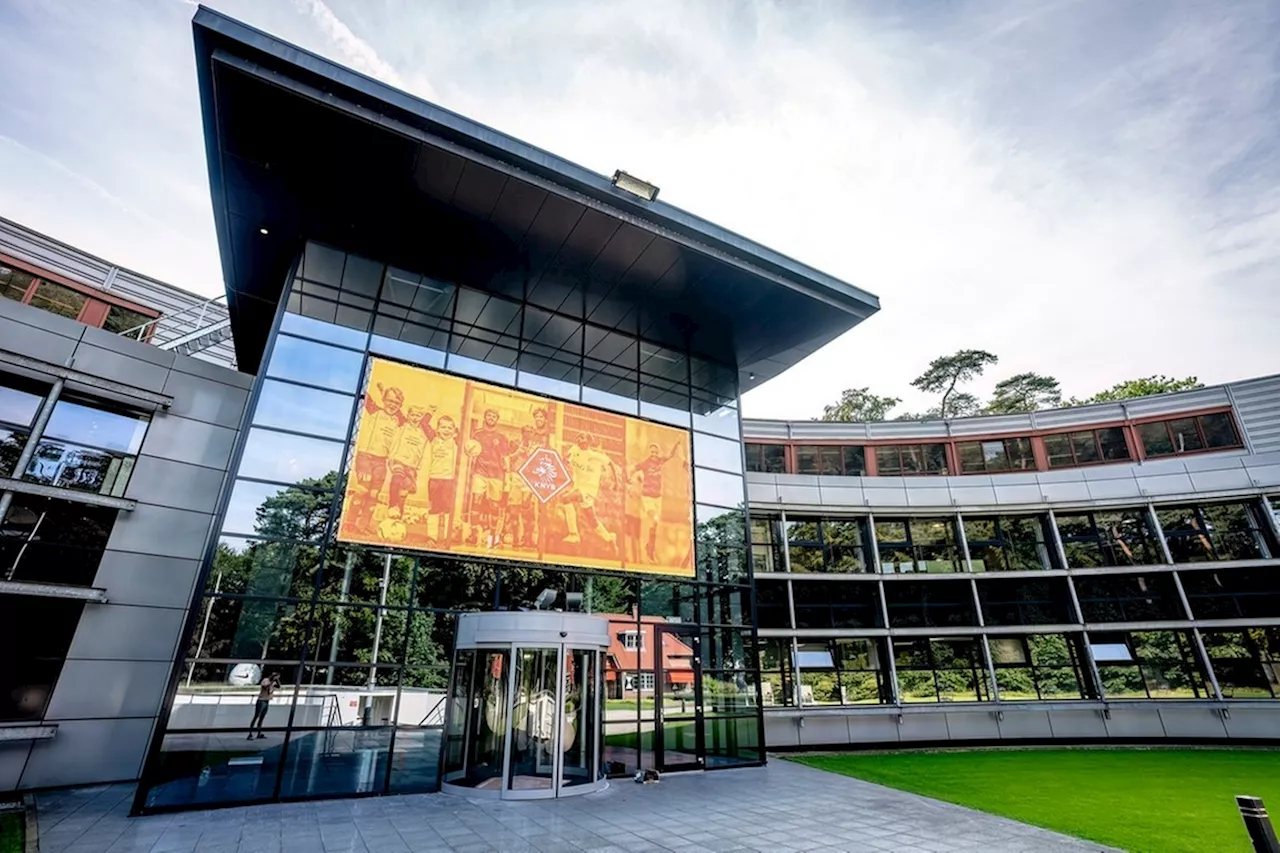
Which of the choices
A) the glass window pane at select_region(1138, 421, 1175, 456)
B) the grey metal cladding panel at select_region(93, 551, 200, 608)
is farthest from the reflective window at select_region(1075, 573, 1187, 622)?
the grey metal cladding panel at select_region(93, 551, 200, 608)

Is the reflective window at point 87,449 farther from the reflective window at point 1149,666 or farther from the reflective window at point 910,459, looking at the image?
the reflective window at point 1149,666

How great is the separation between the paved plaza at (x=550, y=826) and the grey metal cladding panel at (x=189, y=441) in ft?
19.5

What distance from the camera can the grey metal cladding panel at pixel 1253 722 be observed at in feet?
49.1

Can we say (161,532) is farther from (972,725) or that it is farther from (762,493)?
(972,725)

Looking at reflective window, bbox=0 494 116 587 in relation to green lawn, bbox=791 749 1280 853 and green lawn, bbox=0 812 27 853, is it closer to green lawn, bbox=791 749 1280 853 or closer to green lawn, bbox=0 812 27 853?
green lawn, bbox=0 812 27 853

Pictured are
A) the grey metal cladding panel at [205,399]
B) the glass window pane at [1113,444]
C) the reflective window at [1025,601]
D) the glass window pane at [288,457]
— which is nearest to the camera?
the glass window pane at [288,457]

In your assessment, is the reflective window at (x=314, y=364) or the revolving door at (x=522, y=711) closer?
the revolving door at (x=522, y=711)

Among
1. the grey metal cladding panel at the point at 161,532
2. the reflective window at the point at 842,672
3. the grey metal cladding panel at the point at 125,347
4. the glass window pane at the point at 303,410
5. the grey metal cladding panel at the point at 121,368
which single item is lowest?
the reflective window at the point at 842,672

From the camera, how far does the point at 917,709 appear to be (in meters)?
15.9

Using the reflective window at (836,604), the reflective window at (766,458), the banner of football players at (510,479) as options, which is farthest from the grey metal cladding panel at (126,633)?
the reflective window at (766,458)

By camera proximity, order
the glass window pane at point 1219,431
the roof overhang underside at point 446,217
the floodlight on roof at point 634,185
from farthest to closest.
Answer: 1. the glass window pane at point 1219,431
2. the floodlight on roof at point 634,185
3. the roof overhang underside at point 446,217

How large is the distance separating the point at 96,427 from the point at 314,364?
4304 millimetres

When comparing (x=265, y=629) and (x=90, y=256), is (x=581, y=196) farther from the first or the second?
(x=90, y=256)

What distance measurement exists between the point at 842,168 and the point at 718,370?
620 cm
